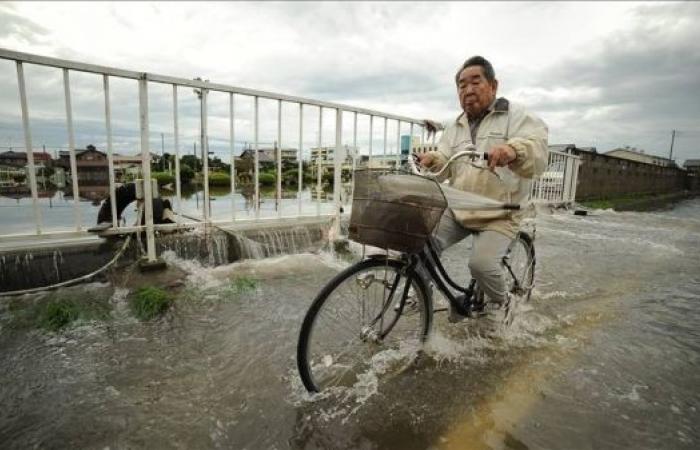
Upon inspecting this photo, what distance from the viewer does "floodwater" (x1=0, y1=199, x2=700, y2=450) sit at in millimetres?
1859

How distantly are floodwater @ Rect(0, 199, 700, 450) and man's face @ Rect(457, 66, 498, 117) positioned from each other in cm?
175

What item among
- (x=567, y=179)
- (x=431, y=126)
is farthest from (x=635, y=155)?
(x=431, y=126)

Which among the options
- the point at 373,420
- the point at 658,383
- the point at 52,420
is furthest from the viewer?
the point at 658,383

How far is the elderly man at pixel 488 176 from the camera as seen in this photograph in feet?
8.81

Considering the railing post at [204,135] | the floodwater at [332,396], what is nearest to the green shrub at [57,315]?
the floodwater at [332,396]

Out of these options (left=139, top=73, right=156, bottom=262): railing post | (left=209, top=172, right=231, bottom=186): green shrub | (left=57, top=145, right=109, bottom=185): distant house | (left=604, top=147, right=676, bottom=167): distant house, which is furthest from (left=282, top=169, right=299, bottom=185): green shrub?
(left=604, top=147, right=676, bottom=167): distant house

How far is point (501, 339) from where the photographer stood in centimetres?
303

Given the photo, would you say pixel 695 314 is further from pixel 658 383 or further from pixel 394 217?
pixel 394 217

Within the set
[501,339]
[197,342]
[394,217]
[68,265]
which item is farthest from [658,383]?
[68,265]

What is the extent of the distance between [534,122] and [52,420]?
337 cm

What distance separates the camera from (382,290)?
7.88 feet

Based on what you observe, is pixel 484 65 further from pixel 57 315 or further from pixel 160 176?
pixel 160 176

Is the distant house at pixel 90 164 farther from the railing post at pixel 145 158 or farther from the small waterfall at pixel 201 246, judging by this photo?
the small waterfall at pixel 201 246

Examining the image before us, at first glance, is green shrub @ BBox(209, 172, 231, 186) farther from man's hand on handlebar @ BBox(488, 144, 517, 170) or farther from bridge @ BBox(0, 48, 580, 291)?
man's hand on handlebar @ BBox(488, 144, 517, 170)
